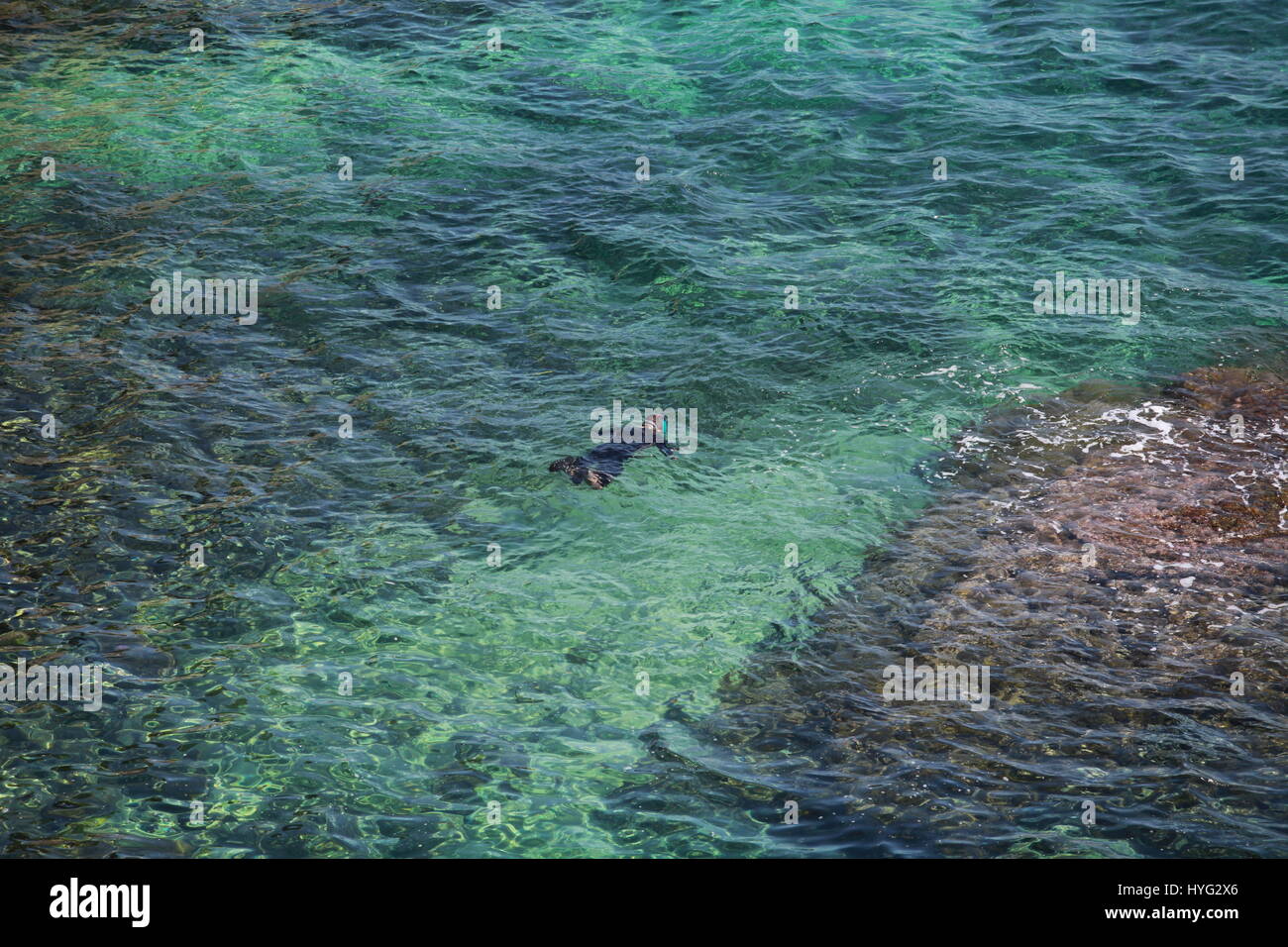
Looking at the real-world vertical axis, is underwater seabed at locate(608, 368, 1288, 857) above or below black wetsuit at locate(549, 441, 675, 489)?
below

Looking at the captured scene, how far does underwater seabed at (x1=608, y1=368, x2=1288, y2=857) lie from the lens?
7.82 metres

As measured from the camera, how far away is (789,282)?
1448 centimetres

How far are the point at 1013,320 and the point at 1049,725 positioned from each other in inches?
264

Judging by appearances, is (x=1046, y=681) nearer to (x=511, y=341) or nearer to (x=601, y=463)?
(x=601, y=463)

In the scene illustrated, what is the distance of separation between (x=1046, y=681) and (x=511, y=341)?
23.9 feet

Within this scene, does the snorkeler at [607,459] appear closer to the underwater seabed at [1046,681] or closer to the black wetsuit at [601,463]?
the black wetsuit at [601,463]

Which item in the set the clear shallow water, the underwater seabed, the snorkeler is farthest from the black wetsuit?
the underwater seabed

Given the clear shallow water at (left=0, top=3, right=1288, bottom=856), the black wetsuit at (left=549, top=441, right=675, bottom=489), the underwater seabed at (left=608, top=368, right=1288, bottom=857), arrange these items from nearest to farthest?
the underwater seabed at (left=608, top=368, right=1288, bottom=857), the clear shallow water at (left=0, top=3, right=1288, bottom=856), the black wetsuit at (left=549, top=441, right=675, bottom=489)

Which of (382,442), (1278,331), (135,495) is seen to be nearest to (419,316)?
(382,442)

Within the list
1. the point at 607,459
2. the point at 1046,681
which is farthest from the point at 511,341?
the point at 1046,681

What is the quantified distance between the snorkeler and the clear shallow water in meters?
0.22

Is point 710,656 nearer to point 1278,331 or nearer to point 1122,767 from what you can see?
point 1122,767

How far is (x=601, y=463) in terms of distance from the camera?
38.1ft

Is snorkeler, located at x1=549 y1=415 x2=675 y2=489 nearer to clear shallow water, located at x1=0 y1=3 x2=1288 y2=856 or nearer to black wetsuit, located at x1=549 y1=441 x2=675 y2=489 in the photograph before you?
black wetsuit, located at x1=549 y1=441 x2=675 y2=489
